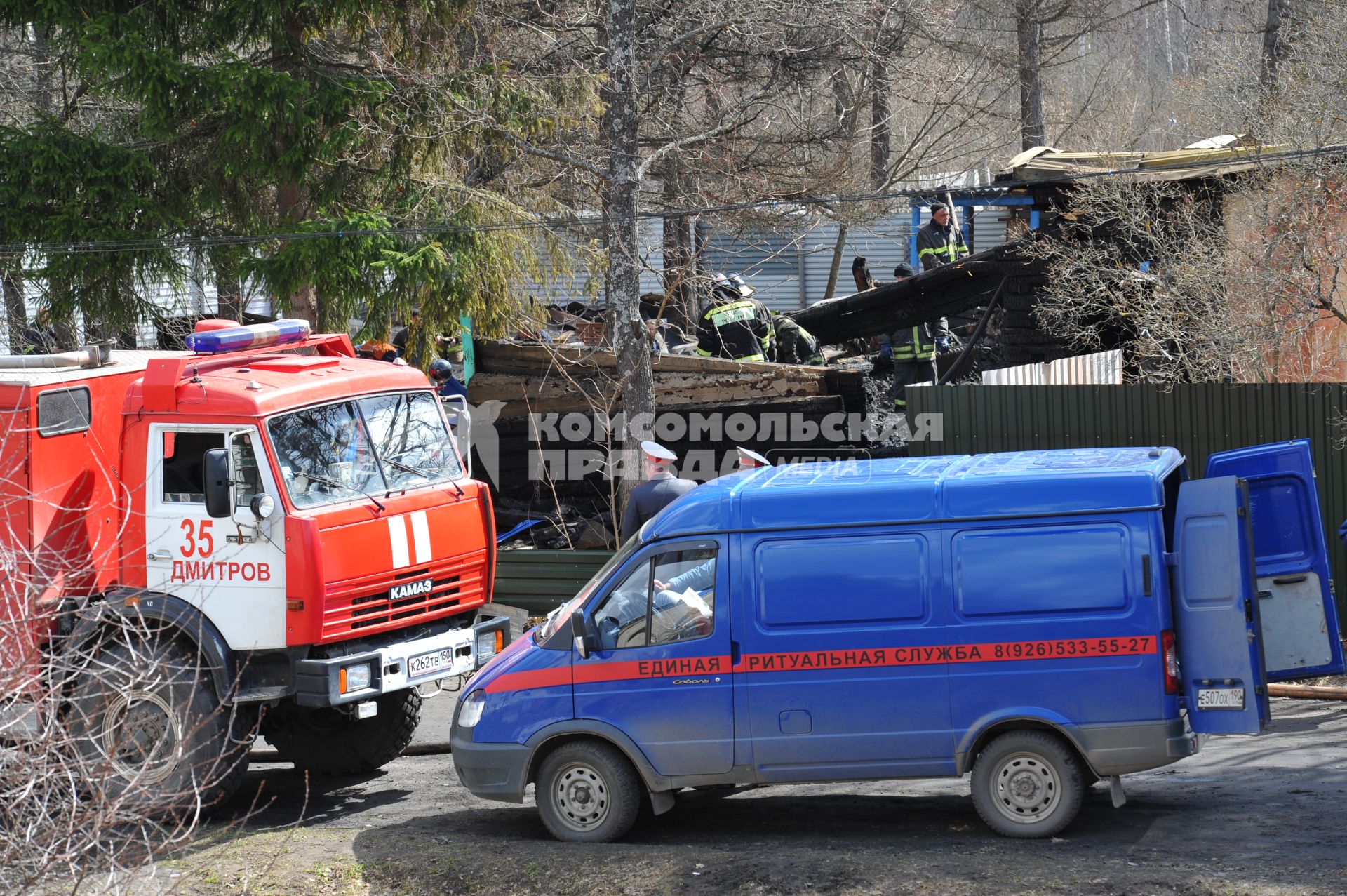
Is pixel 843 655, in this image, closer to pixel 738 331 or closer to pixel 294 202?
pixel 738 331

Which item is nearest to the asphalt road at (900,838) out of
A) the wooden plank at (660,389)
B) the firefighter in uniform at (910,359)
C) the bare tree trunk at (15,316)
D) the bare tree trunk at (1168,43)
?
the wooden plank at (660,389)

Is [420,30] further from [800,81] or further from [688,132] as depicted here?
[800,81]

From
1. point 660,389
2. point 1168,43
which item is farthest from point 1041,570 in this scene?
point 1168,43

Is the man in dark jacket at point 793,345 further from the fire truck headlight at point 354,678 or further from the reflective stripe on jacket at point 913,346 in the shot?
the fire truck headlight at point 354,678

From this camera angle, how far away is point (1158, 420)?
40.0 feet

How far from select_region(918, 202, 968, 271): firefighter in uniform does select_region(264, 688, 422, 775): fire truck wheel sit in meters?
10.1

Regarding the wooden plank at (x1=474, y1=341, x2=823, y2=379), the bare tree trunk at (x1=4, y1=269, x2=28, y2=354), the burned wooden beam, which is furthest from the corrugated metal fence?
the bare tree trunk at (x1=4, y1=269, x2=28, y2=354)

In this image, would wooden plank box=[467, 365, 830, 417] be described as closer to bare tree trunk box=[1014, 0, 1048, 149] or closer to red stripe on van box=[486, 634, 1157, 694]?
red stripe on van box=[486, 634, 1157, 694]

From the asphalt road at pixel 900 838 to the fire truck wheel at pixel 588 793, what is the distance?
0.44 ft

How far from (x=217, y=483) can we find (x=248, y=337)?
1.50 metres

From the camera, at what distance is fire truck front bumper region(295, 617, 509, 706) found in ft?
27.3

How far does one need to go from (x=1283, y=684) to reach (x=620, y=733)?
5914 mm

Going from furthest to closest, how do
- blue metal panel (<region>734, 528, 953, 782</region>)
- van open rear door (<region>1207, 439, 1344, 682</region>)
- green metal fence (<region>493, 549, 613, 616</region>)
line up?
green metal fence (<region>493, 549, 613, 616</region>) < van open rear door (<region>1207, 439, 1344, 682</region>) < blue metal panel (<region>734, 528, 953, 782</region>)

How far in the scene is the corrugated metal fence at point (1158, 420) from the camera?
11.7 m
